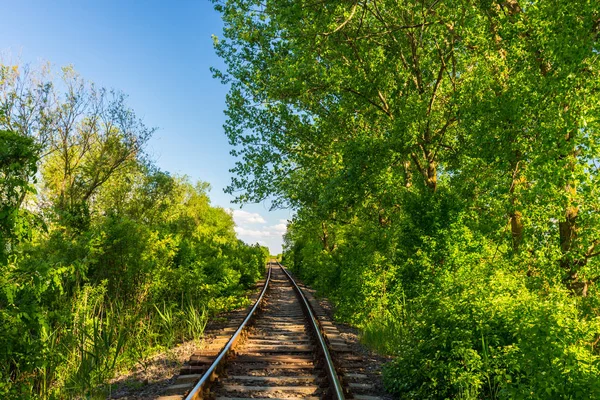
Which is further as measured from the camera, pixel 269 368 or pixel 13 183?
pixel 269 368

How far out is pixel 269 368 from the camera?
7.22m

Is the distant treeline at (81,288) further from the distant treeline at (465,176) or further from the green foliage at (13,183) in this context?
the distant treeline at (465,176)

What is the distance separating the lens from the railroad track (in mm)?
5816

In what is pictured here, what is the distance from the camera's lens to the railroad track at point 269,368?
229 inches

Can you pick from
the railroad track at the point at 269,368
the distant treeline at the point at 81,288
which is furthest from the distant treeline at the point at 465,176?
the distant treeline at the point at 81,288

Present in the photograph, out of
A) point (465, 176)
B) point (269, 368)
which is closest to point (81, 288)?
point (269, 368)

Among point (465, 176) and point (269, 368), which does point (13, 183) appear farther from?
point (465, 176)

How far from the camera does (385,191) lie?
13.2 metres

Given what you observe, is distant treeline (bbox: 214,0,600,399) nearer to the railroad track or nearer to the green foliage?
the railroad track

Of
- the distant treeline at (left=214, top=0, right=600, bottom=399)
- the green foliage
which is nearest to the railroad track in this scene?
the distant treeline at (left=214, top=0, right=600, bottom=399)

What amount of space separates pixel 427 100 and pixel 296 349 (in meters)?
7.55

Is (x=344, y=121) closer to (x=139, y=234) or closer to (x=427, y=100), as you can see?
(x=427, y=100)

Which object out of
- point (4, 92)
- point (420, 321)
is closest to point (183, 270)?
point (420, 321)

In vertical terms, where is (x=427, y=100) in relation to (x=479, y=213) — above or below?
above
